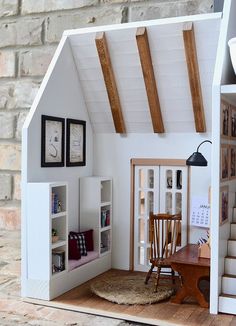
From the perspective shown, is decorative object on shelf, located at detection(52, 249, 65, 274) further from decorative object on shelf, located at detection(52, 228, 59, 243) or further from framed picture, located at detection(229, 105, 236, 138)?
framed picture, located at detection(229, 105, 236, 138)

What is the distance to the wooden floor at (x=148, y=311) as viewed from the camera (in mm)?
3521

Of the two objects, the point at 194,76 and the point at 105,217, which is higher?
the point at 194,76

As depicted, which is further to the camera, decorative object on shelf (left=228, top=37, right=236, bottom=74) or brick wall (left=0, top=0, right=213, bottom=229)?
brick wall (left=0, top=0, right=213, bottom=229)

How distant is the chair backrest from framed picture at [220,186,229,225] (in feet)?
2.24

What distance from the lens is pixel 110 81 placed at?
14.8 feet

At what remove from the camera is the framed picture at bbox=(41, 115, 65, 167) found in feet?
13.8

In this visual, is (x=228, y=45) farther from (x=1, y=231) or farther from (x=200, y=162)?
(x=1, y=231)

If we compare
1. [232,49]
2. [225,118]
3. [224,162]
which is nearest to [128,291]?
[224,162]

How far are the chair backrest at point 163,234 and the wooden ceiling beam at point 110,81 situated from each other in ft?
3.35

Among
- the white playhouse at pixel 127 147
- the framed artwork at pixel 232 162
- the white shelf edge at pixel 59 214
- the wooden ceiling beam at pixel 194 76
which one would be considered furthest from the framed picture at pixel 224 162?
the white shelf edge at pixel 59 214

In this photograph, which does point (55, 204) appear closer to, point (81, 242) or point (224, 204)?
point (81, 242)

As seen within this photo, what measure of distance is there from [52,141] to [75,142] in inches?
17.6

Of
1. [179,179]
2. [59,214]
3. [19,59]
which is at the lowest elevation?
[59,214]


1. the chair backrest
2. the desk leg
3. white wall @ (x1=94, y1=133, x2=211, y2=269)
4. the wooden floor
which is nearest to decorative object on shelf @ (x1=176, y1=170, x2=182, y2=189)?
white wall @ (x1=94, y1=133, x2=211, y2=269)
